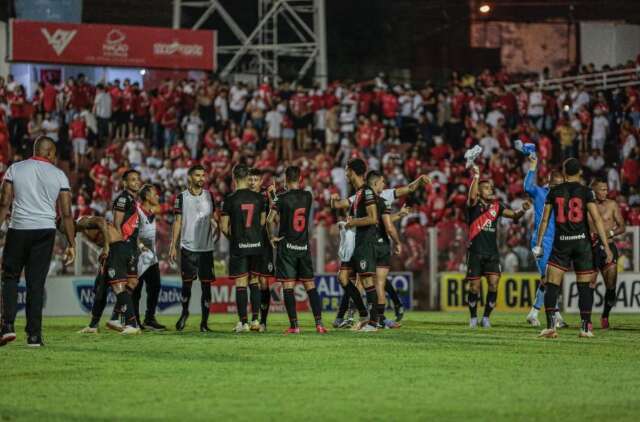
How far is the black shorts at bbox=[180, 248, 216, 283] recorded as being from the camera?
1722 centimetres

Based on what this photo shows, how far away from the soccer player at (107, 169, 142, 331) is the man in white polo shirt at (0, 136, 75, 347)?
→ 2.93 m

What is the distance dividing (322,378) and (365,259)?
230 inches

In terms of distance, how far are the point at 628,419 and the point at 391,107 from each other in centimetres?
2715

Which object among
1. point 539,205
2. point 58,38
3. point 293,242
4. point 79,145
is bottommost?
point 293,242


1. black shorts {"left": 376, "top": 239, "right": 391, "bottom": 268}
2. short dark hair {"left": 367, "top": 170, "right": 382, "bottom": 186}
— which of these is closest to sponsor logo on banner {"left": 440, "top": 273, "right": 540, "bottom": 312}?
black shorts {"left": 376, "top": 239, "right": 391, "bottom": 268}

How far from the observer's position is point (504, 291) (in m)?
26.2

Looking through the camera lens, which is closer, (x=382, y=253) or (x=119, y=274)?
A: (x=119, y=274)

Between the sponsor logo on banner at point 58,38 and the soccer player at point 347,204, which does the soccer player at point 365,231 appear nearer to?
the soccer player at point 347,204

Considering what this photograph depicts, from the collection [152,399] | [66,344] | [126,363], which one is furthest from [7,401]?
[66,344]

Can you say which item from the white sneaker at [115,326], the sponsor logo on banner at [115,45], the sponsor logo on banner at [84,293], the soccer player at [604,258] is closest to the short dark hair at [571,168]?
the soccer player at [604,258]

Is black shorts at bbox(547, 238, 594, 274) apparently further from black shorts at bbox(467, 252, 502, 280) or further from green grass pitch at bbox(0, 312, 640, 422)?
black shorts at bbox(467, 252, 502, 280)

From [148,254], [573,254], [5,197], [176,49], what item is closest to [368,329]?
[573,254]

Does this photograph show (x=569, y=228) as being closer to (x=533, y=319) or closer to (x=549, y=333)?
(x=549, y=333)

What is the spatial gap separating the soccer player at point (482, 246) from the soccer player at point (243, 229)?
3725 mm
